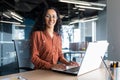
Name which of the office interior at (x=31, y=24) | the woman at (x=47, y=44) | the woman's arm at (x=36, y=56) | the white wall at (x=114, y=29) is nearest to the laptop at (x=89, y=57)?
the woman's arm at (x=36, y=56)

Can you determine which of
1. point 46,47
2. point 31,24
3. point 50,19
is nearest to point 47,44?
point 46,47

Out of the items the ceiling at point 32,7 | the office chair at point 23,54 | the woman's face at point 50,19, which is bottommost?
the office chair at point 23,54

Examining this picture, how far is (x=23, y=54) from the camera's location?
7.91ft

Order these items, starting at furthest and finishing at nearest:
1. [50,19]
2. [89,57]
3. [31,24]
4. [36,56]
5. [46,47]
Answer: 1. [31,24]
2. [50,19]
3. [46,47]
4. [36,56]
5. [89,57]

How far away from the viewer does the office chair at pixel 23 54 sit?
238 centimetres

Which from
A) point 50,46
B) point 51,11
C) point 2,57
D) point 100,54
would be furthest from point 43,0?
point 100,54

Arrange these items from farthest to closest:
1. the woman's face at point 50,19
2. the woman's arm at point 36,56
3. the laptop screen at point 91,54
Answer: the woman's face at point 50,19, the woman's arm at point 36,56, the laptop screen at point 91,54

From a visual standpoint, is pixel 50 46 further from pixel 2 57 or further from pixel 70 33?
pixel 70 33

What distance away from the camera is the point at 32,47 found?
7.33 ft

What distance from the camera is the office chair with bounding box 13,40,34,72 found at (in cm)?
238

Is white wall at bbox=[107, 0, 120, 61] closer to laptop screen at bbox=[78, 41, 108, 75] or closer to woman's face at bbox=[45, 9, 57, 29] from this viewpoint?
woman's face at bbox=[45, 9, 57, 29]

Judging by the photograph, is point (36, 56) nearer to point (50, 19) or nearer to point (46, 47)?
point (46, 47)

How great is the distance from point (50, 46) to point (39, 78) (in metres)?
0.92

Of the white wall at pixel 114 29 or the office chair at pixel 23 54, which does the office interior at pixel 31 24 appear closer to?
the white wall at pixel 114 29
